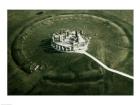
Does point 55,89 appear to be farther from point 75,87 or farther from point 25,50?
point 25,50

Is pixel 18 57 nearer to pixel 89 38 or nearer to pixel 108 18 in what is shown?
pixel 89 38

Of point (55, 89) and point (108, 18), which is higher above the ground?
point (108, 18)
